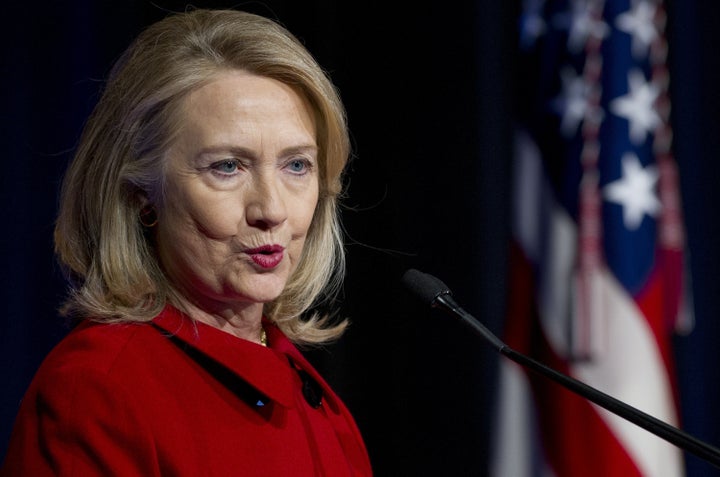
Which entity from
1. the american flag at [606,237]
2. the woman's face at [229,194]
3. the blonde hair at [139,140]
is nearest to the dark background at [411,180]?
the american flag at [606,237]

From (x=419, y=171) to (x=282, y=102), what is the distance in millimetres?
1266

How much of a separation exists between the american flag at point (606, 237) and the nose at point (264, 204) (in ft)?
3.66

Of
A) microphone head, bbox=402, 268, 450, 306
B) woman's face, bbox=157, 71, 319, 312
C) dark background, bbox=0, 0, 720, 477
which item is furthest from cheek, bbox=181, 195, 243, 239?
dark background, bbox=0, 0, 720, 477

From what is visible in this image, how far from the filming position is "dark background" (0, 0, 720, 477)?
2.43 meters

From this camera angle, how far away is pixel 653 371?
2.26m

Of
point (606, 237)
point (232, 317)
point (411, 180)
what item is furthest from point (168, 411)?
point (411, 180)

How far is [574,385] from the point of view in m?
1.22

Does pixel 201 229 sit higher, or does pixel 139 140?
pixel 139 140

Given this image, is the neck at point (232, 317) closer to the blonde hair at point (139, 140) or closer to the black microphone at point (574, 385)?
the blonde hair at point (139, 140)

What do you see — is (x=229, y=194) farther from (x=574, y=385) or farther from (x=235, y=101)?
(x=574, y=385)

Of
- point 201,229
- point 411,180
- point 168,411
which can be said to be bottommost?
point 168,411

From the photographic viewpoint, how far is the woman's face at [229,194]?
1.36 meters

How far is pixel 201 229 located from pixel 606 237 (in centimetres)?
120

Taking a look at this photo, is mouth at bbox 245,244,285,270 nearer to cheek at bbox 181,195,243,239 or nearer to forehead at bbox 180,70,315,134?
cheek at bbox 181,195,243,239
